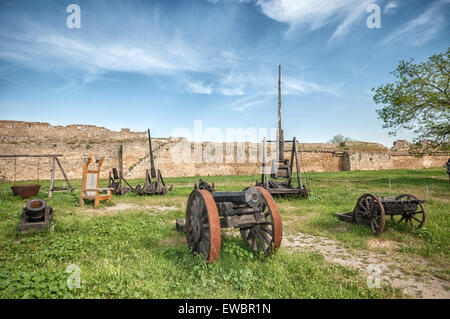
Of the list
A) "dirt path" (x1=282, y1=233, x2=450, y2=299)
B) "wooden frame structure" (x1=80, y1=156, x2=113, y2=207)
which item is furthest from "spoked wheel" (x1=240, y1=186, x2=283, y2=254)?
"wooden frame structure" (x1=80, y1=156, x2=113, y2=207)

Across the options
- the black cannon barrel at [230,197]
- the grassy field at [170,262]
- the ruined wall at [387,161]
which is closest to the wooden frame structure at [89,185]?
the grassy field at [170,262]

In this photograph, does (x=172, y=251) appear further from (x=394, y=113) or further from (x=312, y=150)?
(x=312, y=150)

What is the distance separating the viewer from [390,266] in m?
3.69

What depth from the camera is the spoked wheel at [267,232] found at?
142 inches

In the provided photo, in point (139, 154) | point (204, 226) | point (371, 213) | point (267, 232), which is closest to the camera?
point (204, 226)

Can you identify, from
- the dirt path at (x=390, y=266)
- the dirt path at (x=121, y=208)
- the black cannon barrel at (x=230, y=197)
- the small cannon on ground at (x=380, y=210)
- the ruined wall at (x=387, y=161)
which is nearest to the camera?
the dirt path at (x=390, y=266)

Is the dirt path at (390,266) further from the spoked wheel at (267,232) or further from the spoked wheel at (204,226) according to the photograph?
the spoked wheel at (204,226)

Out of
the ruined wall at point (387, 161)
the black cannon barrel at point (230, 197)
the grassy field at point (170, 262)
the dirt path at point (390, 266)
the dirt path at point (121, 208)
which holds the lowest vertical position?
the dirt path at point (390, 266)

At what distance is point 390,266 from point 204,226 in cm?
302

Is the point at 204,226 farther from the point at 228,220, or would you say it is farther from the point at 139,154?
the point at 139,154

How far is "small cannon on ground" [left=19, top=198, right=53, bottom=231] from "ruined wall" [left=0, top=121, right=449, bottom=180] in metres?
16.8

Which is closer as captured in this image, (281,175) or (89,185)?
(89,185)

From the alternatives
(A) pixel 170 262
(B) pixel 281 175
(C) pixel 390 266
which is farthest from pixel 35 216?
(B) pixel 281 175

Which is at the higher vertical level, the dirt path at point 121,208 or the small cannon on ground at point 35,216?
the small cannon on ground at point 35,216
